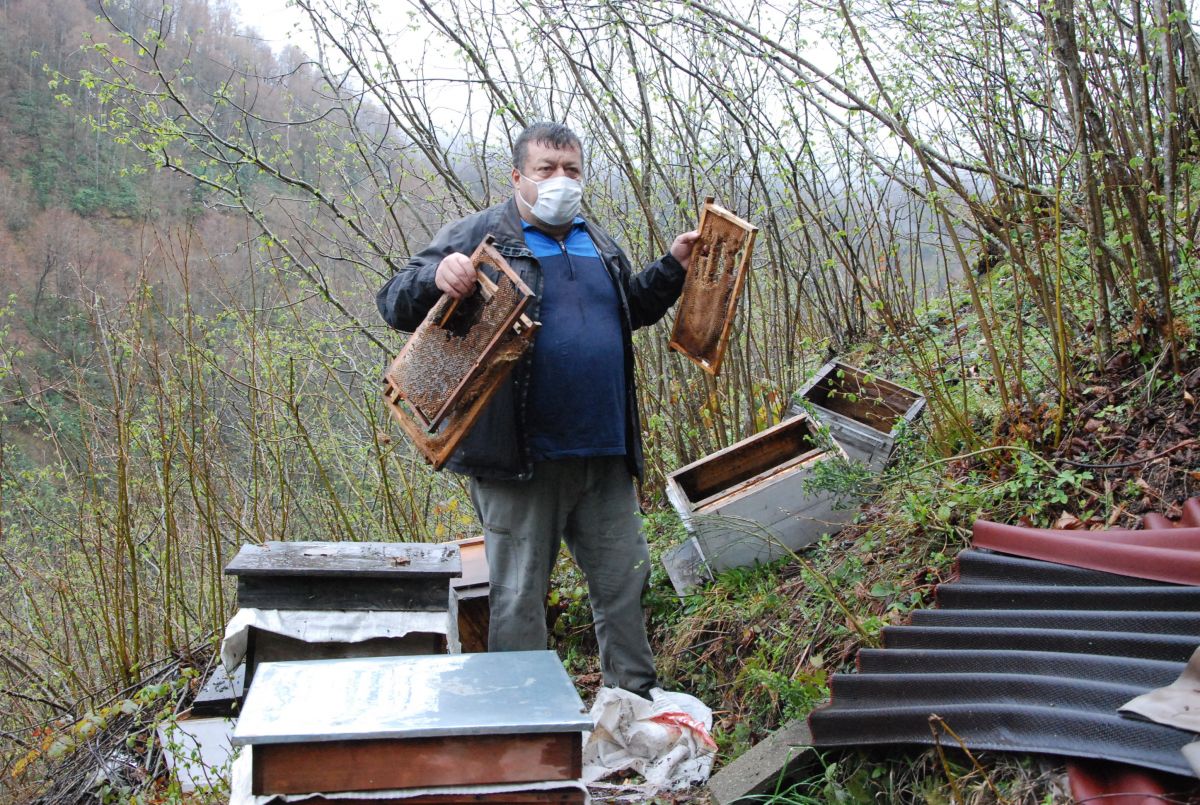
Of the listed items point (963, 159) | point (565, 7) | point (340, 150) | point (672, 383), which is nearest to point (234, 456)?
point (340, 150)

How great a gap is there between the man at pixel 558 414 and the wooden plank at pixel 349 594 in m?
0.25

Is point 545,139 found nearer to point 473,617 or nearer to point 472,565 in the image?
point 472,565

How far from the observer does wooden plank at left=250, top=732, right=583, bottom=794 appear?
1958 mm

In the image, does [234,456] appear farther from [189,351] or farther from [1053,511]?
[1053,511]

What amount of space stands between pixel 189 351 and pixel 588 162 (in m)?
2.38

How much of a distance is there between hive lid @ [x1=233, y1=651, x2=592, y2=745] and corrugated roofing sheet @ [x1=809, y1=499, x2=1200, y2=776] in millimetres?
756

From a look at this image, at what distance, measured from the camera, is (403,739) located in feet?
6.50

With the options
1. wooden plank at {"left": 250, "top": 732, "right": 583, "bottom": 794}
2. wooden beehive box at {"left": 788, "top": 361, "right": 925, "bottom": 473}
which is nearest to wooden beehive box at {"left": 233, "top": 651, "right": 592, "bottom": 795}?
wooden plank at {"left": 250, "top": 732, "right": 583, "bottom": 794}

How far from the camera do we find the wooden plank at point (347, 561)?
3070 millimetres

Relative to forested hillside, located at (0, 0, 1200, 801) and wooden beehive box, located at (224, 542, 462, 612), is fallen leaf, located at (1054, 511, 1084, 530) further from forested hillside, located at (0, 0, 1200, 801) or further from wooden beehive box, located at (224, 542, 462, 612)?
wooden beehive box, located at (224, 542, 462, 612)

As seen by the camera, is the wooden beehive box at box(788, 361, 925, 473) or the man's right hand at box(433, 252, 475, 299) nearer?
the man's right hand at box(433, 252, 475, 299)

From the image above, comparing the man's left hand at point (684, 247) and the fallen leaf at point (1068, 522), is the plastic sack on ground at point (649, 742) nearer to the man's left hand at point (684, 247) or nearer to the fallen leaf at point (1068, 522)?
the fallen leaf at point (1068, 522)

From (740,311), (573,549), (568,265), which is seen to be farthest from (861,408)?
(568,265)

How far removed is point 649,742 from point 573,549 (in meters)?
0.75
